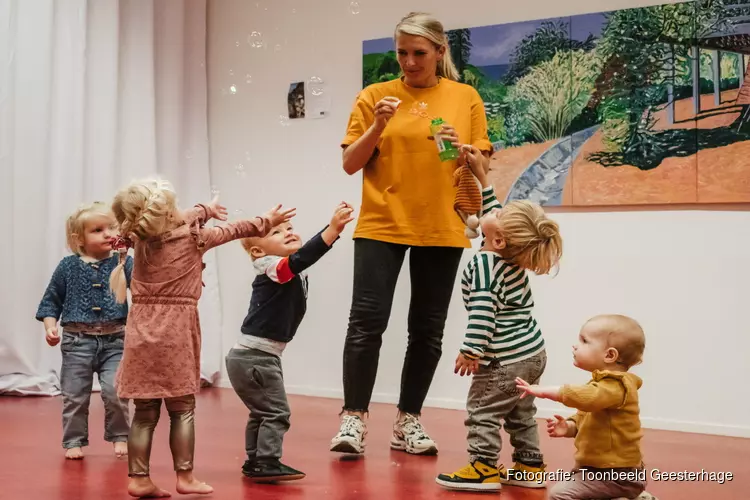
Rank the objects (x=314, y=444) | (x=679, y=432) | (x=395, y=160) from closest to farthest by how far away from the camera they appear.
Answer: (x=395, y=160) < (x=314, y=444) < (x=679, y=432)

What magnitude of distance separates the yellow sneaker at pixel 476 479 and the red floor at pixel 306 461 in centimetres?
3

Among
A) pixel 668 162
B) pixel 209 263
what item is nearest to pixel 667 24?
pixel 668 162

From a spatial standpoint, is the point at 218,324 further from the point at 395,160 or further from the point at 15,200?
the point at 395,160

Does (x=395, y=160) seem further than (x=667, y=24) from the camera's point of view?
No

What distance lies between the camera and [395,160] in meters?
2.97

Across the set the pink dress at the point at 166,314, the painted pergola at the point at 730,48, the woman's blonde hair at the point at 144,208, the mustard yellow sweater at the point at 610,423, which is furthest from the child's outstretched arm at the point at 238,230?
the painted pergola at the point at 730,48

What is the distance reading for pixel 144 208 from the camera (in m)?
2.38

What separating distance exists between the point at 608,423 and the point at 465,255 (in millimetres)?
2162

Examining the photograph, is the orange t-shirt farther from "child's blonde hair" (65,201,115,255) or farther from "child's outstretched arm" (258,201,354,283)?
"child's blonde hair" (65,201,115,255)

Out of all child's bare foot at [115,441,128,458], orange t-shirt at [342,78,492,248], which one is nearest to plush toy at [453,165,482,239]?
orange t-shirt at [342,78,492,248]

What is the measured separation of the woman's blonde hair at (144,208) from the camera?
2375 mm

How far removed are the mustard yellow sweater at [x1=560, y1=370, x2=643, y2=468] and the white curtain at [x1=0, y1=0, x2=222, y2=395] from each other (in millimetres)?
2886

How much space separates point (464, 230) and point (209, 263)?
221cm

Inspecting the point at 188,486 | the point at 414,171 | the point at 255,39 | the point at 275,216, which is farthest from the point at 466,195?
the point at 255,39
